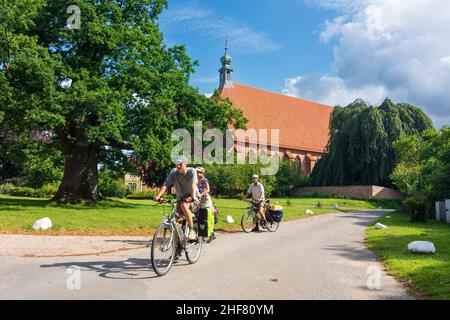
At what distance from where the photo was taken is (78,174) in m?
23.2

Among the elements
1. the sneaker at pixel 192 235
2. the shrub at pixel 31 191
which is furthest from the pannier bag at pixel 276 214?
the shrub at pixel 31 191

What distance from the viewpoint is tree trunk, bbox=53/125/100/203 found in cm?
2267

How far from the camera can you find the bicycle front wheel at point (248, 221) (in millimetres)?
14627

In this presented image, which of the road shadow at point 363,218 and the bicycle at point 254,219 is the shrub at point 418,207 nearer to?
the road shadow at point 363,218

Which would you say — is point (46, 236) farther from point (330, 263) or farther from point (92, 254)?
point (330, 263)

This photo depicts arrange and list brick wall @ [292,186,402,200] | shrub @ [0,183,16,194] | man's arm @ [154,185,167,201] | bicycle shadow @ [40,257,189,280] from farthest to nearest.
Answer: brick wall @ [292,186,402,200], shrub @ [0,183,16,194], man's arm @ [154,185,167,201], bicycle shadow @ [40,257,189,280]

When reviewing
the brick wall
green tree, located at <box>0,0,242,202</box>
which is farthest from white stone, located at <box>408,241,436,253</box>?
the brick wall

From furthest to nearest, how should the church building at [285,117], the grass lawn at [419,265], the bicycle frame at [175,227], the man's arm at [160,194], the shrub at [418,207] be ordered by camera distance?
the church building at [285,117] < the shrub at [418,207] < the man's arm at [160,194] < the bicycle frame at [175,227] < the grass lawn at [419,265]

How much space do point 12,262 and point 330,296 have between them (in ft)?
18.3

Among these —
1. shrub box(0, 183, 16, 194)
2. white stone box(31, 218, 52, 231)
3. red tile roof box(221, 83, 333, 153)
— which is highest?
red tile roof box(221, 83, 333, 153)

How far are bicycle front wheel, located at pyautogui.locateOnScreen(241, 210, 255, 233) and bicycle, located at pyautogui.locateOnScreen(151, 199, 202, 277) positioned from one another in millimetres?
6561

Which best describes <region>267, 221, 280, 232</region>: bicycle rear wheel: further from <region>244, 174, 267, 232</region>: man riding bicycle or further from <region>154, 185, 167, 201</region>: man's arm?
<region>154, 185, 167, 201</region>: man's arm

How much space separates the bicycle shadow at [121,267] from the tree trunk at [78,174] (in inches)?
605
